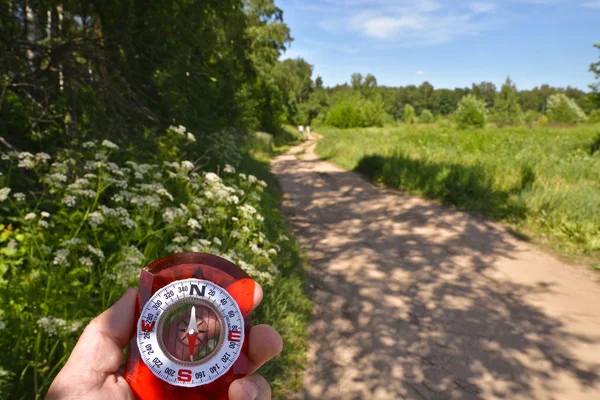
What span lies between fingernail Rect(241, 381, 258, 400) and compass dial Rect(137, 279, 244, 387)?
6 centimetres

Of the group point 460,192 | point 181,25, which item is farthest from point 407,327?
point 460,192

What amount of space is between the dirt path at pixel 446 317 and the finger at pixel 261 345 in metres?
2.28

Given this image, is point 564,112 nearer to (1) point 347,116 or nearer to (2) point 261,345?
(1) point 347,116

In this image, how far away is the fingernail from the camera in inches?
40.3

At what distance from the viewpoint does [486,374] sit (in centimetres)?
337

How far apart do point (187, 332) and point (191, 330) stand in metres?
0.02

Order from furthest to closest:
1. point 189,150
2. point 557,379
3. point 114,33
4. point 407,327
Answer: point 189,150 < point 114,33 < point 407,327 < point 557,379

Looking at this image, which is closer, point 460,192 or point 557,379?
point 557,379

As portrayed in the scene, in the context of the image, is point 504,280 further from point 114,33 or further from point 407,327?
point 114,33

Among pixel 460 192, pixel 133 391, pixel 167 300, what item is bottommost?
pixel 460 192

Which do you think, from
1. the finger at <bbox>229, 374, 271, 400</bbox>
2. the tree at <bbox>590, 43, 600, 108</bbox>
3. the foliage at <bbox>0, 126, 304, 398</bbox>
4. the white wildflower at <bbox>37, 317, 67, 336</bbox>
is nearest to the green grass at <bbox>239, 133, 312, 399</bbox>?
the foliage at <bbox>0, 126, 304, 398</bbox>

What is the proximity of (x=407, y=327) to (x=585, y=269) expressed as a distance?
2.95m

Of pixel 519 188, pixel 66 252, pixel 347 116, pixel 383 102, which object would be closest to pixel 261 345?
pixel 66 252

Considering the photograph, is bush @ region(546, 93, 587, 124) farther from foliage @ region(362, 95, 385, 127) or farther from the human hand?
the human hand
